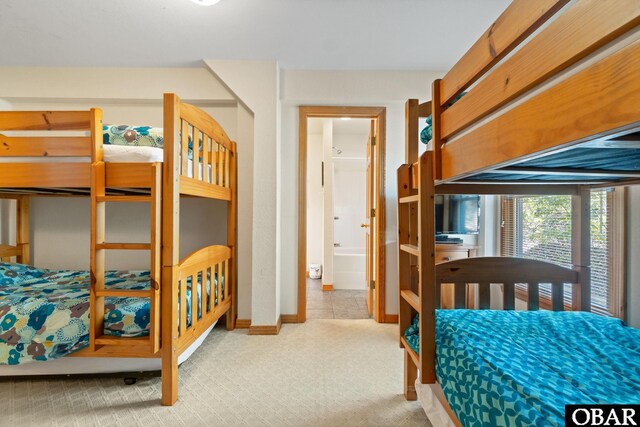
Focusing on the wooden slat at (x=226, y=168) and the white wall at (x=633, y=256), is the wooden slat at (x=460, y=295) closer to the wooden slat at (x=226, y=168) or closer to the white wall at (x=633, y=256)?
the white wall at (x=633, y=256)

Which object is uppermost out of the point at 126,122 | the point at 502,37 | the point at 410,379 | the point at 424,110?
the point at 126,122

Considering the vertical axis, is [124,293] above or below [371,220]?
below

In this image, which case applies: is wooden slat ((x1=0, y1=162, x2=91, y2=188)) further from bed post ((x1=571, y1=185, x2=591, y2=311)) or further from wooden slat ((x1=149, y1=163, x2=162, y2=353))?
bed post ((x1=571, y1=185, x2=591, y2=311))

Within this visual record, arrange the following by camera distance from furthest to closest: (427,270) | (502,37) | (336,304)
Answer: (336,304)
(427,270)
(502,37)

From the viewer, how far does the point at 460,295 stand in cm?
161

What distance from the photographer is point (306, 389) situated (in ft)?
5.38

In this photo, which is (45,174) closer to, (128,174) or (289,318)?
(128,174)

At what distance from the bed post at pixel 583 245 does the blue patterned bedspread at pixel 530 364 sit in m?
0.23

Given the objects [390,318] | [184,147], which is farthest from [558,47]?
[390,318]

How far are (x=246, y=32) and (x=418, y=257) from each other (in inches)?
78.6

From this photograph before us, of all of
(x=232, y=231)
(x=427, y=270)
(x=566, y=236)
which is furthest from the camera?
(x=232, y=231)

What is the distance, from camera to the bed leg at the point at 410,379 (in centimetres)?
155

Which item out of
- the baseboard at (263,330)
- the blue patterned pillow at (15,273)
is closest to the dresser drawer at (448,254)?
the baseboard at (263,330)

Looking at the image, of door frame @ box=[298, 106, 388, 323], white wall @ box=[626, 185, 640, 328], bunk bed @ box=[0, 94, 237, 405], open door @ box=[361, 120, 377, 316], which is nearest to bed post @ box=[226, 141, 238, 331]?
door frame @ box=[298, 106, 388, 323]
